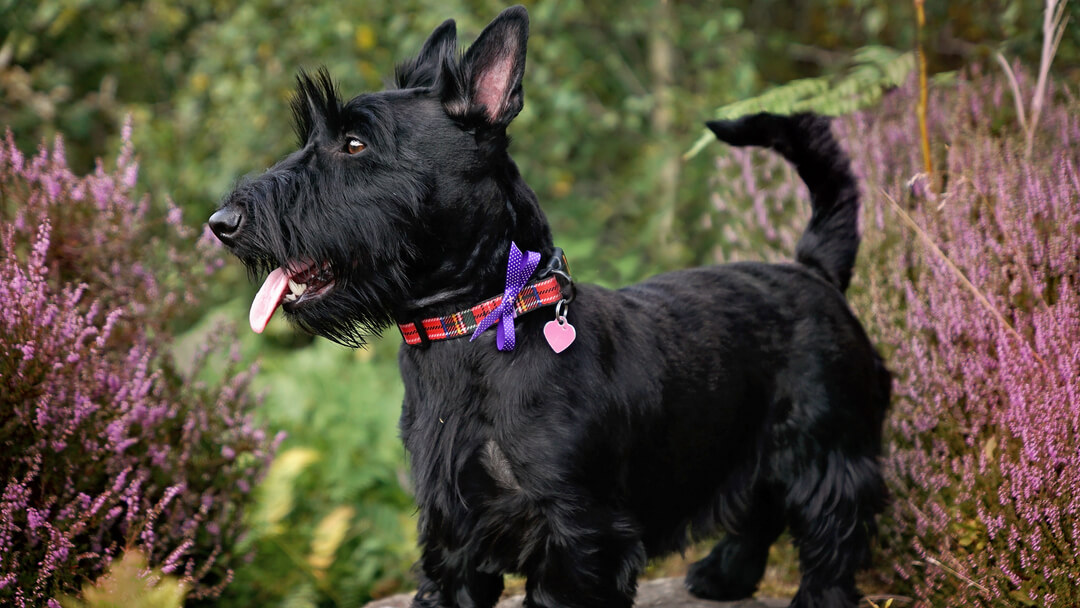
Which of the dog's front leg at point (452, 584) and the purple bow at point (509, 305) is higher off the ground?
the purple bow at point (509, 305)

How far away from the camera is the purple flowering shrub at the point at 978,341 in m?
2.45

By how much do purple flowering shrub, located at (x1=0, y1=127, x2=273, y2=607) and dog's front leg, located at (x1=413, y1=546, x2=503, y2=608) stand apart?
66cm

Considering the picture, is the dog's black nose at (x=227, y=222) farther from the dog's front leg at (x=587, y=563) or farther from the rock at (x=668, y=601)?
the rock at (x=668, y=601)

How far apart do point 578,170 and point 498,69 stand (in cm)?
477

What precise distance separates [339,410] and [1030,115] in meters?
3.60

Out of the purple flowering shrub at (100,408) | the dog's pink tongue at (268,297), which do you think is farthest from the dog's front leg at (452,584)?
the dog's pink tongue at (268,297)

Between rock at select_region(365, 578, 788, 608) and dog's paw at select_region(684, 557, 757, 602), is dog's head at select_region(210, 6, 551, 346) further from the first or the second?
dog's paw at select_region(684, 557, 757, 602)

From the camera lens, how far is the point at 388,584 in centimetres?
398

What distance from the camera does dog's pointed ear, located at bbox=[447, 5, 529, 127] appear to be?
236 centimetres

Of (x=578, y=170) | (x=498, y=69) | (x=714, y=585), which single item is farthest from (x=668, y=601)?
(x=578, y=170)

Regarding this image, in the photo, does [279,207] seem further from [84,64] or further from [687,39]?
[84,64]

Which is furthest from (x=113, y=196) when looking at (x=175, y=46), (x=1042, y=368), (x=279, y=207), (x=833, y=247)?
(x=175, y=46)

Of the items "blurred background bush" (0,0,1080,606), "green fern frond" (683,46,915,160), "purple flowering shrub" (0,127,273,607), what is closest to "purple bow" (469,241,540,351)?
"purple flowering shrub" (0,127,273,607)

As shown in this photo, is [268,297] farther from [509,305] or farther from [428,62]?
[428,62]
